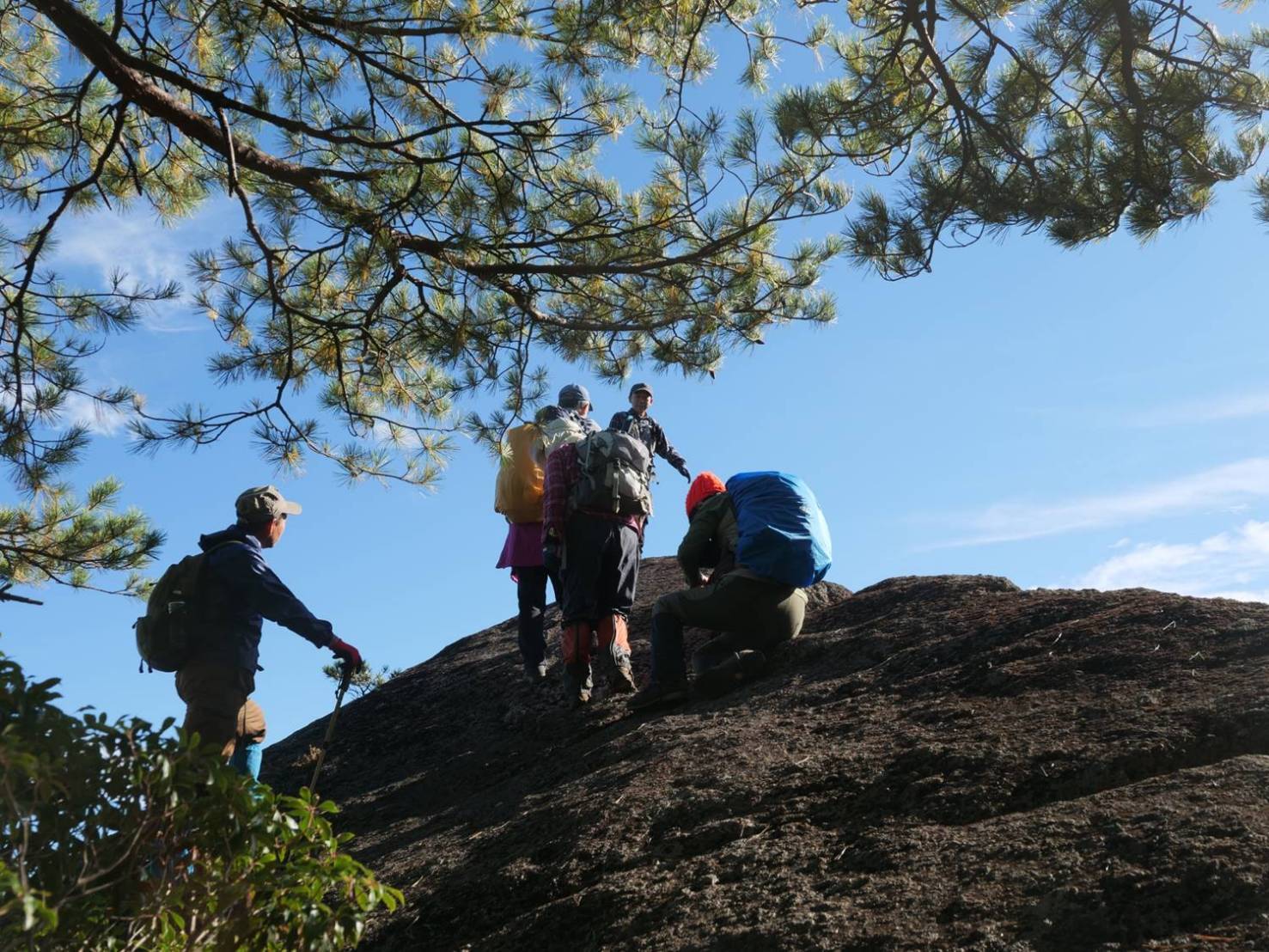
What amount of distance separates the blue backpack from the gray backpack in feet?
1.72

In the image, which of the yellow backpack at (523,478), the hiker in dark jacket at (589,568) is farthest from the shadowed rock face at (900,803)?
the yellow backpack at (523,478)

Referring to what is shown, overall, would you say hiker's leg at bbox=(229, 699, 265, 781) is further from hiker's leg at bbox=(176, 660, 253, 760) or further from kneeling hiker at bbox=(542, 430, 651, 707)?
kneeling hiker at bbox=(542, 430, 651, 707)

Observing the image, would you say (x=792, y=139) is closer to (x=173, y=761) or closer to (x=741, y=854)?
(x=741, y=854)

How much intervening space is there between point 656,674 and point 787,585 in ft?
2.54

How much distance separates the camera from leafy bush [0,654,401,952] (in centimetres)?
235

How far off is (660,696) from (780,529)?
99 cm

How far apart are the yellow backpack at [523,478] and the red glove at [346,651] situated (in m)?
1.97

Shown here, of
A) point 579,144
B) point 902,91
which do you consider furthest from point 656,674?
point 902,91

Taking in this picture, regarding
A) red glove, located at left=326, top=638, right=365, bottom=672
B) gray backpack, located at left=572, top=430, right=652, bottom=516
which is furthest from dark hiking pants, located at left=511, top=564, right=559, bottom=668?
red glove, located at left=326, top=638, right=365, bottom=672

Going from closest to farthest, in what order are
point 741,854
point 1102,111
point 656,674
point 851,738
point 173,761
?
point 173,761 < point 741,854 < point 851,738 < point 1102,111 < point 656,674

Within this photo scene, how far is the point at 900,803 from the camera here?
3.44m

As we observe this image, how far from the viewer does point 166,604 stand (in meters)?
4.30

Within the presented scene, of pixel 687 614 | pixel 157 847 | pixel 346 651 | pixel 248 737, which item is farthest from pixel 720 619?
pixel 157 847

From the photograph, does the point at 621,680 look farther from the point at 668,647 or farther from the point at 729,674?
the point at 729,674
